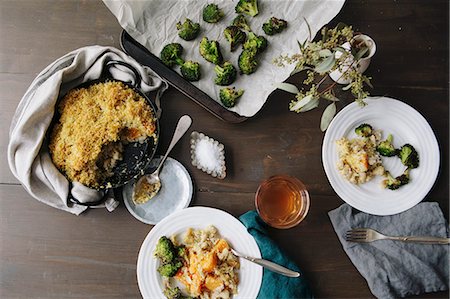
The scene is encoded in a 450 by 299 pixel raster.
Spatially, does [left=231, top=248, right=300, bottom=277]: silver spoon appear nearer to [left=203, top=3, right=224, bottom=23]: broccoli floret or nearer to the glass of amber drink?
the glass of amber drink

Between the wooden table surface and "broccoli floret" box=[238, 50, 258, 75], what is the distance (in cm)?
14

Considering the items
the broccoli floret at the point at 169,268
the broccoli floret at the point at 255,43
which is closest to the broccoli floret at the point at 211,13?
the broccoli floret at the point at 255,43

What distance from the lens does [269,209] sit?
1897mm

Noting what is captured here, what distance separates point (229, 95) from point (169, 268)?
2.03 ft

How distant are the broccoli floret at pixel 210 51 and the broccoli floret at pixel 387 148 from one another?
2.13ft

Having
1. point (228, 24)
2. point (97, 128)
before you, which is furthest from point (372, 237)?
point (97, 128)

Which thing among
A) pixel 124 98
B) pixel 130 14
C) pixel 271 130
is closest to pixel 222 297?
pixel 271 130

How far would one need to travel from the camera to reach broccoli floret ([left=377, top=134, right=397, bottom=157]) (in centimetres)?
192

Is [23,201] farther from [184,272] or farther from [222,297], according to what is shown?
[222,297]

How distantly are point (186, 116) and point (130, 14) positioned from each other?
41cm

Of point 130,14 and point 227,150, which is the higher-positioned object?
point 130,14

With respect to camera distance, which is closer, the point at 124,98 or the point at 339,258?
the point at 124,98

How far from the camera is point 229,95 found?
1883 mm

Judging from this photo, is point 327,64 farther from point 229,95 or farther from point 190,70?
point 190,70
